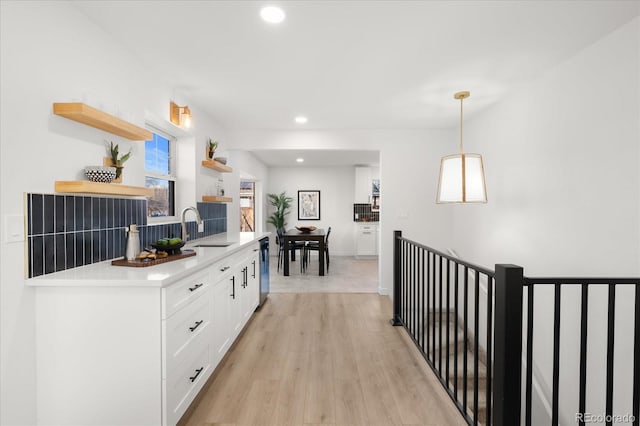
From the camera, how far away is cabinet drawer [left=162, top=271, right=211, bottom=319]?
1663 millimetres

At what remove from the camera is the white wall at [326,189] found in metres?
8.76

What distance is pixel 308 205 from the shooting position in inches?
346

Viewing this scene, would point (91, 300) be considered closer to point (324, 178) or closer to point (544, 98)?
point (544, 98)

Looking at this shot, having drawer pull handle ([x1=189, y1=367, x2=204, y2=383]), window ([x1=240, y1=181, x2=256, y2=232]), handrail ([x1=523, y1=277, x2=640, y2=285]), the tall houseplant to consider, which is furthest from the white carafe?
the tall houseplant

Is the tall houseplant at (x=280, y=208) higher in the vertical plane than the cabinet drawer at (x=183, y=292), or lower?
higher

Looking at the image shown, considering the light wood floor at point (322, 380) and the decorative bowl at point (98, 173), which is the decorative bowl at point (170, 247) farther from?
the light wood floor at point (322, 380)

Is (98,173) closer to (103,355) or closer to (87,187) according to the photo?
(87,187)

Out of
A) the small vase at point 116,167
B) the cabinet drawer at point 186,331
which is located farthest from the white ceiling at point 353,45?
the cabinet drawer at point 186,331

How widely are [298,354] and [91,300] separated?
176 cm

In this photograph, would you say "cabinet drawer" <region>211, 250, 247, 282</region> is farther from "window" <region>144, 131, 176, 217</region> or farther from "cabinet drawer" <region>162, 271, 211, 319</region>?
"window" <region>144, 131, 176, 217</region>

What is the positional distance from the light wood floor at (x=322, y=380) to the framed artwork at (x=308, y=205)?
5138mm

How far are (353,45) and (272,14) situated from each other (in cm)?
65

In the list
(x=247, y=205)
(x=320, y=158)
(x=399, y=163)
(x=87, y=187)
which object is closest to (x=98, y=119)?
(x=87, y=187)

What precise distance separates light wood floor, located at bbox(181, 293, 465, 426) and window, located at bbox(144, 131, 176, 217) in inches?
59.6
